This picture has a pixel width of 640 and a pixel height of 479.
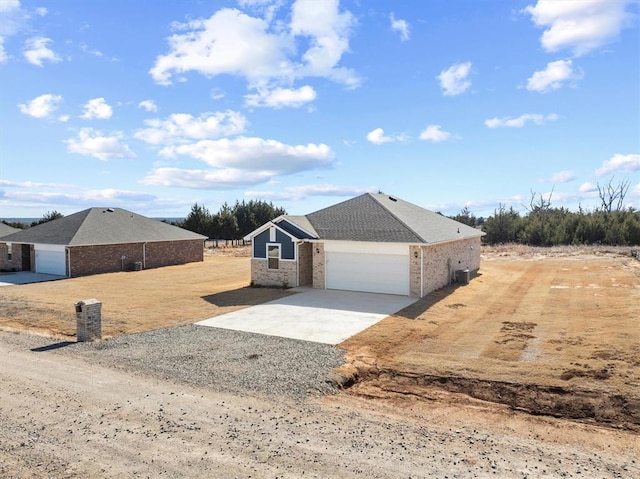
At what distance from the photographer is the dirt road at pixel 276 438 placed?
19.2ft

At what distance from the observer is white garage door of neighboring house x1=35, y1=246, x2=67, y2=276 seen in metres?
28.6

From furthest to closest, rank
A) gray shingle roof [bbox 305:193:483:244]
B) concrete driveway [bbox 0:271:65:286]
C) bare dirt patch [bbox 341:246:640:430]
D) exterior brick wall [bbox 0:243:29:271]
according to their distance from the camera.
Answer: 1. exterior brick wall [bbox 0:243:29:271]
2. concrete driveway [bbox 0:271:65:286]
3. gray shingle roof [bbox 305:193:483:244]
4. bare dirt patch [bbox 341:246:640:430]


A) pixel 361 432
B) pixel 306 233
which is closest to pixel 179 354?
pixel 361 432

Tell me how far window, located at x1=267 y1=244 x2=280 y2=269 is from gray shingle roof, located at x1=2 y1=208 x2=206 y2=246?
14.0 m

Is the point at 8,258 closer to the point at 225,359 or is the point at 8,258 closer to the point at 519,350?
the point at 225,359

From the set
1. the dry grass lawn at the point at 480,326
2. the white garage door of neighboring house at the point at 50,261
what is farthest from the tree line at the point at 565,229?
the white garage door of neighboring house at the point at 50,261

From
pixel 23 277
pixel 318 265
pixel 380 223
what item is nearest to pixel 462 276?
pixel 380 223

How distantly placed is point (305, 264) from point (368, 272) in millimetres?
3821

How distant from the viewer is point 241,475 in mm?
5715

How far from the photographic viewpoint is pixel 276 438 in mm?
6719

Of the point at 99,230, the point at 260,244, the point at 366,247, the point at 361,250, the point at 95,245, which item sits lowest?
the point at 361,250

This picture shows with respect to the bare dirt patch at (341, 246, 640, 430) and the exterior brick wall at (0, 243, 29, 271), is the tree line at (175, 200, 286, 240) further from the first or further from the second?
the bare dirt patch at (341, 246, 640, 430)

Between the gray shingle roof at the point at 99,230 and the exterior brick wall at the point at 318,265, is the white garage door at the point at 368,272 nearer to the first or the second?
the exterior brick wall at the point at 318,265

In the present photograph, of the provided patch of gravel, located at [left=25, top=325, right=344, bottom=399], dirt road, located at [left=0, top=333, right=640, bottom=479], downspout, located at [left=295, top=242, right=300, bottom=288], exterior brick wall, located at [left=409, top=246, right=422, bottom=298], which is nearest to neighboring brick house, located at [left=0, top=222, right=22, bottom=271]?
downspout, located at [left=295, top=242, right=300, bottom=288]
